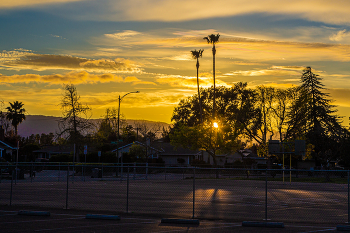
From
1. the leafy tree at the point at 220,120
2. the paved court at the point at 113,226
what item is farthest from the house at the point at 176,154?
the paved court at the point at 113,226

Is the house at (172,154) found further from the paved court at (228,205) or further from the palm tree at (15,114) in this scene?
the paved court at (228,205)

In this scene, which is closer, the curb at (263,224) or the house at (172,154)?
the curb at (263,224)

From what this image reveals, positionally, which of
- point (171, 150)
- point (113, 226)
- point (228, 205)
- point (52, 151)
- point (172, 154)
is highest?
point (171, 150)

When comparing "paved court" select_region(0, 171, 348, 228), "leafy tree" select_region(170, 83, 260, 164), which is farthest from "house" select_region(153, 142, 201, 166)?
"paved court" select_region(0, 171, 348, 228)

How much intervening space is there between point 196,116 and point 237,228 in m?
77.3

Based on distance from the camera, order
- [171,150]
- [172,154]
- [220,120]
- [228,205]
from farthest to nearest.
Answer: [171,150] < [172,154] < [220,120] < [228,205]

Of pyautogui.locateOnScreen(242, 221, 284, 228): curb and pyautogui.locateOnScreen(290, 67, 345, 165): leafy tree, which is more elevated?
pyautogui.locateOnScreen(290, 67, 345, 165): leafy tree

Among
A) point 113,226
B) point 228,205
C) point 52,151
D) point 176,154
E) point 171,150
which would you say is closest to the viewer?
point 113,226

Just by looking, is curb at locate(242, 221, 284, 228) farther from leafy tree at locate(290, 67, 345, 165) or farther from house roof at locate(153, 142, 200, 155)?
house roof at locate(153, 142, 200, 155)

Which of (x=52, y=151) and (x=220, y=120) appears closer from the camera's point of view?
(x=220, y=120)

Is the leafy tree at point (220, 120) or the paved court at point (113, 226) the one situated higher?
the leafy tree at point (220, 120)

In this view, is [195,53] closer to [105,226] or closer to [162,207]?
[162,207]

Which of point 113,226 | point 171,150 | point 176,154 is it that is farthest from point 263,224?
point 171,150

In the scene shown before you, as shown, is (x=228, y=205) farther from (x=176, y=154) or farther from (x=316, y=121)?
(x=176, y=154)
